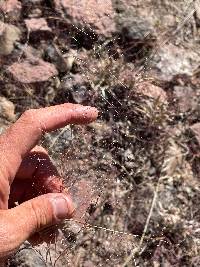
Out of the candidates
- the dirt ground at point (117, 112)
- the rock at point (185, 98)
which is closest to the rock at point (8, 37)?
the dirt ground at point (117, 112)

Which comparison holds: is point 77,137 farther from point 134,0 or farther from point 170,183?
point 134,0

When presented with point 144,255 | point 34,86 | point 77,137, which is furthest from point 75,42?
point 144,255

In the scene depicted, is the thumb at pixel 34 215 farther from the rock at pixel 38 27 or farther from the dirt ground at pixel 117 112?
the rock at pixel 38 27

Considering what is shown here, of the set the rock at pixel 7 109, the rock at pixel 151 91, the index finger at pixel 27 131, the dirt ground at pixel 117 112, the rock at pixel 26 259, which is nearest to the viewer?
the index finger at pixel 27 131

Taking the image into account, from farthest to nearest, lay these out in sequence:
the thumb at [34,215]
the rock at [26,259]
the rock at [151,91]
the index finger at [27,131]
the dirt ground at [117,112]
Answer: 1. the rock at [151,91]
2. the dirt ground at [117,112]
3. the rock at [26,259]
4. the index finger at [27,131]
5. the thumb at [34,215]

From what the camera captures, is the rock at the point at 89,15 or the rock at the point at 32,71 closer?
the rock at the point at 32,71

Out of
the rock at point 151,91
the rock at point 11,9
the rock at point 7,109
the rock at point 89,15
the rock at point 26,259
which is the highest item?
the rock at point 89,15

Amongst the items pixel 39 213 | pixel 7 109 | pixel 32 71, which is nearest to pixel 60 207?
pixel 39 213

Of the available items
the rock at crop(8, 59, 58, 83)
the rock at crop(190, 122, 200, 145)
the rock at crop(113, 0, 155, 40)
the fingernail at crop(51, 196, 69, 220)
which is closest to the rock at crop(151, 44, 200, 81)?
the rock at crop(113, 0, 155, 40)
